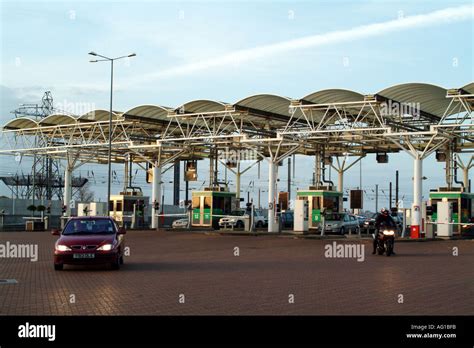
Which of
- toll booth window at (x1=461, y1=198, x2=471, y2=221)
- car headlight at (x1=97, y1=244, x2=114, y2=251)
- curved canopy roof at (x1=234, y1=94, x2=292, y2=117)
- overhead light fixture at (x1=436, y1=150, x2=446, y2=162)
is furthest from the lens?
overhead light fixture at (x1=436, y1=150, x2=446, y2=162)

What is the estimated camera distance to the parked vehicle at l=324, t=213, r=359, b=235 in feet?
151

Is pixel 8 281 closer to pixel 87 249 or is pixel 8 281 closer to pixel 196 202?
pixel 87 249

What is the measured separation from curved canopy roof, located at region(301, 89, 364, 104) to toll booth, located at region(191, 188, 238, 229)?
47.1 feet

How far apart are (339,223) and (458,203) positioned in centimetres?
809

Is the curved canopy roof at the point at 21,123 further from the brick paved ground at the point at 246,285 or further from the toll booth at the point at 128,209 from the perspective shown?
the brick paved ground at the point at 246,285

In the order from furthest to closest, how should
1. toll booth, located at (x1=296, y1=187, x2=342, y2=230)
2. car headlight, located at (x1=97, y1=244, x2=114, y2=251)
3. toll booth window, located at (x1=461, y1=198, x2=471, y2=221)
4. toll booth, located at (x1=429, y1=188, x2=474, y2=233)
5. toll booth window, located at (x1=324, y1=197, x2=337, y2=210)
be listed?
toll booth window, located at (x1=324, y1=197, x2=337, y2=210) < toll booth, located at (x1=296, y1=187, x2=342, y2=230) < toll booth window, located at (x1=461, y1=198, x2=471, y2=221) < toll booth, located at (x1=429, y1=188, x2=474, y2=233) < car headlight, located at (x1=97, y1=244, x2=114, y2=251)

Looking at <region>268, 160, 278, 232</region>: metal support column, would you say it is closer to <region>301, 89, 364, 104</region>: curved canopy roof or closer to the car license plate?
<region>301, 89, 364, 104</region>: curved canopy roof

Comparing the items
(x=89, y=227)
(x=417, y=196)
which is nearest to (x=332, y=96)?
(x=417, y=196)

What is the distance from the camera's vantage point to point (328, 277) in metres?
17.8

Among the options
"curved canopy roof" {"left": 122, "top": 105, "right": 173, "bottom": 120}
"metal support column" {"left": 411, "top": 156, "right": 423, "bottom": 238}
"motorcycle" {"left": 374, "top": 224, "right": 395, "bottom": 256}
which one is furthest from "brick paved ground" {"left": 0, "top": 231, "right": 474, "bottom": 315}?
"curved canopy roof" {"left": 122, "top": 105, "right": 173, "bottom": 120}

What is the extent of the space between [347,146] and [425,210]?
1316 cm

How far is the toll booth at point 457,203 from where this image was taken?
41281 mm

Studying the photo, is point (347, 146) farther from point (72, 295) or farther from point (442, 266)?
point (72, 295)
